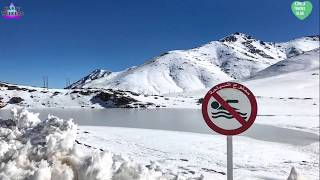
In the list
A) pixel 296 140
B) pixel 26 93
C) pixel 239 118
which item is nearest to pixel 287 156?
pixel 296 140

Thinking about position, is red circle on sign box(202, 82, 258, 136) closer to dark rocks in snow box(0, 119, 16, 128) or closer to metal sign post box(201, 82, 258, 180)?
metal sign post box(201, 82, 258, 180)

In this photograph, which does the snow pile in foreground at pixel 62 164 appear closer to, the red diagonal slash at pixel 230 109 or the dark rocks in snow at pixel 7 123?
the red diagonal slash at pixel 230 109

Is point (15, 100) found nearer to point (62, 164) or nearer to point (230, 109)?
point (62, 164)

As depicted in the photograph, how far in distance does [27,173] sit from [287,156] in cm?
1340

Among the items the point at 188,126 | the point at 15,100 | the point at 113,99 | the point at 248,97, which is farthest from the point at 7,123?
the point at 15,100

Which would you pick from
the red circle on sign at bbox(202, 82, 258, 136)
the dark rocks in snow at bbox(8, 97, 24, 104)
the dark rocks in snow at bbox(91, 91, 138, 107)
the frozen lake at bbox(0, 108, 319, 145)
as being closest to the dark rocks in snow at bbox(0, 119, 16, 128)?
the red circle on sign at bbox(202, 82, 258, 136)

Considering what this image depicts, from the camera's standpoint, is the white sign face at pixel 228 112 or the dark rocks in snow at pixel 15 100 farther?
the dark rocks in snow at pixel 15 100

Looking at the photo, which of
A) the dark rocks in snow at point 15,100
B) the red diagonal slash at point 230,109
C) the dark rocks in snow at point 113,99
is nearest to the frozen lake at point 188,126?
the red diagonal slash at point 230,109

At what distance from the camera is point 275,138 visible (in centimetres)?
2552

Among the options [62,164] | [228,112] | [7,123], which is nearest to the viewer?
[228,112]

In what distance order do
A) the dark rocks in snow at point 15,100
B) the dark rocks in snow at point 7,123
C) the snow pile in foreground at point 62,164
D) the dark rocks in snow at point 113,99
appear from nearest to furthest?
the snow pile in foreground at point 62,164, the dark rocks in snow at point 7,123, the dark rocks in snow at point 15,100, the dark rocks in snow at point 113,99

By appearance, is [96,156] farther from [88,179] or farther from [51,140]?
[51,140]

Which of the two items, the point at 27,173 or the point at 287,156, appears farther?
the point at 287,156

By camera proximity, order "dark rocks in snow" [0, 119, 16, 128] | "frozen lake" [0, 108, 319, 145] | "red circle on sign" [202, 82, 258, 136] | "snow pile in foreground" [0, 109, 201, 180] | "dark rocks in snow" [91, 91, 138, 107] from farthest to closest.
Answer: "dark rocks in snow" [91, 91, 138, 107], "frozen lake" [0, 108, 319, 145], "dark rocks in snow" [0, 119, 16, 128], "snow pile in foreground" [0, 109, 201, 180], "red circle on sign" [202, 82, 258, 136]
